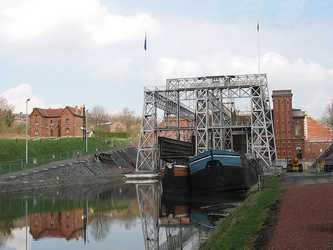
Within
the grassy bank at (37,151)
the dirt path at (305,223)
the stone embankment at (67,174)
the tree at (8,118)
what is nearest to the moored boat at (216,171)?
the dirt path at (305,223)

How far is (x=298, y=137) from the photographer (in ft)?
250

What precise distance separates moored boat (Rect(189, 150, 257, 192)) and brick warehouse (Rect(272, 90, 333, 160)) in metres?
36.7

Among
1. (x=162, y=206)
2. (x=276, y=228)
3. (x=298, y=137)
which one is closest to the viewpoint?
(x=276, y=228)

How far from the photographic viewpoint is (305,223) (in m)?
14.8

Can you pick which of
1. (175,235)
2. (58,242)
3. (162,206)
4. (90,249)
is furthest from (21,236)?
(162,206)

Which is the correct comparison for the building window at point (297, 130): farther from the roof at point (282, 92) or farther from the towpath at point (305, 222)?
the towpath at point (305, 222)

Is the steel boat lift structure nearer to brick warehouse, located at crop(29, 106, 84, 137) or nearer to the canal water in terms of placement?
the canal water

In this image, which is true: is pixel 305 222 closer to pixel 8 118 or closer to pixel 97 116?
pixel 8 118

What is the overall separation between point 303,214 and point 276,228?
9.06ft

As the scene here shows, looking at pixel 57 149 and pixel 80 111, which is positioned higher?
pixel 80 111

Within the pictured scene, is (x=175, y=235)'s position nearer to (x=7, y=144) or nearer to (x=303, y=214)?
(x=303, y=214)

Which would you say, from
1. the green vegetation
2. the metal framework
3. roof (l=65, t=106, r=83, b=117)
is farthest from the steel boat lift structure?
roof (l=65, t=106, r=83, b=117)

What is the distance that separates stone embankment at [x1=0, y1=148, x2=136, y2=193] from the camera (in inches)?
1914

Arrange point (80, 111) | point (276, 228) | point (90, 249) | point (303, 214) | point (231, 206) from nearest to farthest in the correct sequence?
point (276, 228)
point (303, 214)
point (90, 249)
point (231, 206)
point (80, 111)
